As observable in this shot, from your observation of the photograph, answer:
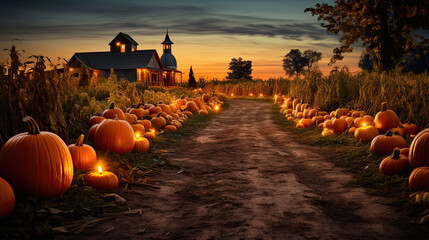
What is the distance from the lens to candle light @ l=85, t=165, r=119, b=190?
4469 millimetres

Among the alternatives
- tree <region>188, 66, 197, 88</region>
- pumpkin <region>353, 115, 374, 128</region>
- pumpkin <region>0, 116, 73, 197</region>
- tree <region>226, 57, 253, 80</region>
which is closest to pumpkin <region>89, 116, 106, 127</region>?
pumpkin <region>0, 116, 73, 197</region>

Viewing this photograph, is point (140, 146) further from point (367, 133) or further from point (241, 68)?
point (241, 68)

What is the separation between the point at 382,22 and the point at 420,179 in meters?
19.0

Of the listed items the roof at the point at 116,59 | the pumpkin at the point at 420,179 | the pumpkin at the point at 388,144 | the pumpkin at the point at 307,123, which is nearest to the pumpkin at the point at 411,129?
the pumpkin at the point at 388,144

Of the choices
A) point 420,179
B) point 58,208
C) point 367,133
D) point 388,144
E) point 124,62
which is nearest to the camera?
point 58,208

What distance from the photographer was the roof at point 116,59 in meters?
46.7

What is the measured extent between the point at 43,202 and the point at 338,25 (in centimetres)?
2351

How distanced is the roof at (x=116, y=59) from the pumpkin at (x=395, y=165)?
43316mm

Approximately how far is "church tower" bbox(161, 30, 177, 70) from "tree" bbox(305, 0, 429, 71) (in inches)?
1591

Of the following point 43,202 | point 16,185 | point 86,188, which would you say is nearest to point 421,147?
point 86,188

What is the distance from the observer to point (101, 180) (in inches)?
177

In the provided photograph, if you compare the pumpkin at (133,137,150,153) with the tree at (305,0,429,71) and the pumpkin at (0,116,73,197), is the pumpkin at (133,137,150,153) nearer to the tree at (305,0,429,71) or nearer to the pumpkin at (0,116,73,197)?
the pumpkin at (0,116,73,197)

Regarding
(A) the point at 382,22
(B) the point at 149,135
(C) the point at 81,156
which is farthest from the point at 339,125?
(A) the point at 382,22

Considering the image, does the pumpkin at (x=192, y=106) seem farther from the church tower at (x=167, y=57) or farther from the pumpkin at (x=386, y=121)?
the church tower at (x=167, y=57)
